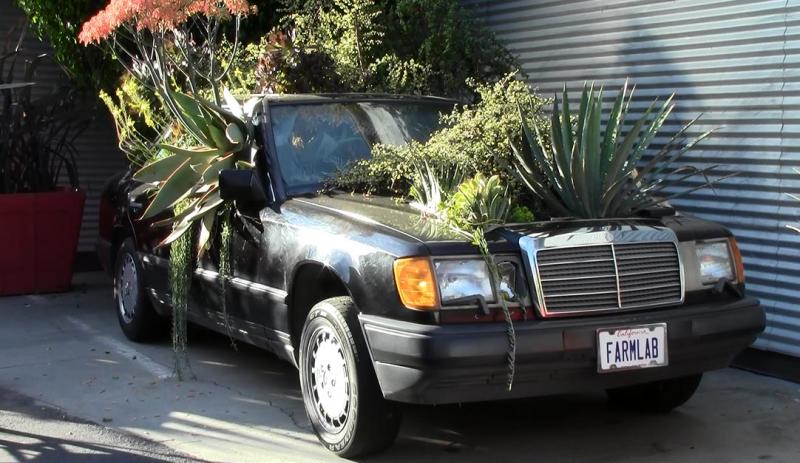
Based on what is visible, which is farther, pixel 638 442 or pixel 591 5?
pixel 591 5

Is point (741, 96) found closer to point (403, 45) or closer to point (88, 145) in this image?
point (403, 45)

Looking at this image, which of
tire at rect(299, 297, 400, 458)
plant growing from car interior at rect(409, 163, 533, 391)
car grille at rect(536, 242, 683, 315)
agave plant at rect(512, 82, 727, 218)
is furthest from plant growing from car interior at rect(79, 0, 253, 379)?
car grille at rect(536, 242, 683, 315)

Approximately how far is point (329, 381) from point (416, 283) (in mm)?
856

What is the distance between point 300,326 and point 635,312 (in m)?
1.78

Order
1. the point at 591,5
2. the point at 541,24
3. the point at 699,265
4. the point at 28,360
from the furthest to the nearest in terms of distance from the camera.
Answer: the point at 541,24 < the point at 591,5 < the point at 28,360 < the point at 699,265

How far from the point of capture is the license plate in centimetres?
470

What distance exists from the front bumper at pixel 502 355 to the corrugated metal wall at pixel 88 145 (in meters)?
8.29

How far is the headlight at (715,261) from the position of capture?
518 centimetres

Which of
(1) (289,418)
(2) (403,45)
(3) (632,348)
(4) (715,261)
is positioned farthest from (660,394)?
(2) (403,45)

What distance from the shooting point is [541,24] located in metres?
8.51

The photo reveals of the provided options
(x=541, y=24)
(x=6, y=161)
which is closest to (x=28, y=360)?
(x=6, y=161)

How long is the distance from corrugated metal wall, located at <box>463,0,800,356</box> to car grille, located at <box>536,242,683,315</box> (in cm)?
185

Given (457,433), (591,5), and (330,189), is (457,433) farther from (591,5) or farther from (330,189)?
(591,5)

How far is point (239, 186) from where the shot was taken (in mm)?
5762
